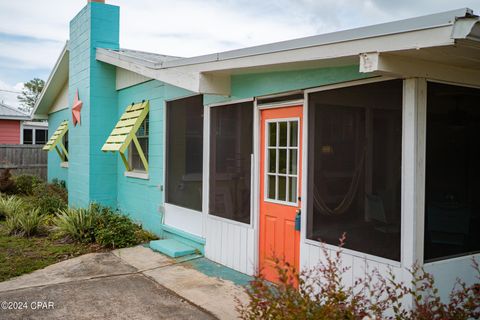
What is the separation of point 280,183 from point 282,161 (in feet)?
0.89

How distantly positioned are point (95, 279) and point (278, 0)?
8.30 metres

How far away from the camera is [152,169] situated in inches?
318

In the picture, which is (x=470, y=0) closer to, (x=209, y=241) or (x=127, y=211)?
Result: (x=209, y=241)

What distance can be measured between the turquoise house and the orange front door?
19 mm

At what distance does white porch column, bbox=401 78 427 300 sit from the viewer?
3699 mm

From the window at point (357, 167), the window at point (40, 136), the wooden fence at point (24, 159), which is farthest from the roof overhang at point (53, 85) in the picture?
the window at point (357, 167)

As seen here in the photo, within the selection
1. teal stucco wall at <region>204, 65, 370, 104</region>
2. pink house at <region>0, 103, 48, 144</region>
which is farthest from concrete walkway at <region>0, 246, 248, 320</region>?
pink house at <region>0, 103, 48, 144</region>

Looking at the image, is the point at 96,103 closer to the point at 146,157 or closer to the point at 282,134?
the point at 146,157

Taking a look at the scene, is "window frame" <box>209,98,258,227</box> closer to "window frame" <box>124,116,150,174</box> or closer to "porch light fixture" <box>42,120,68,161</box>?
"window frame" <box>124,116,150,174</box>

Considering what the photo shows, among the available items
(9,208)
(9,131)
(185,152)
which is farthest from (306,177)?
(9,131)

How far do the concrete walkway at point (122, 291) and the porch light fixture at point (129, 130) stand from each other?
7.32ft

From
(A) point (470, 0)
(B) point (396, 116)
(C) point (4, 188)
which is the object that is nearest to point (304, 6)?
(A) point (470, 0)

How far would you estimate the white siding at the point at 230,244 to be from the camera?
5.69 meters

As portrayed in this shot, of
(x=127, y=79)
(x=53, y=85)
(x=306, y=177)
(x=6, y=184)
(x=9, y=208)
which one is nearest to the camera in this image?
(x=306, y=177)
